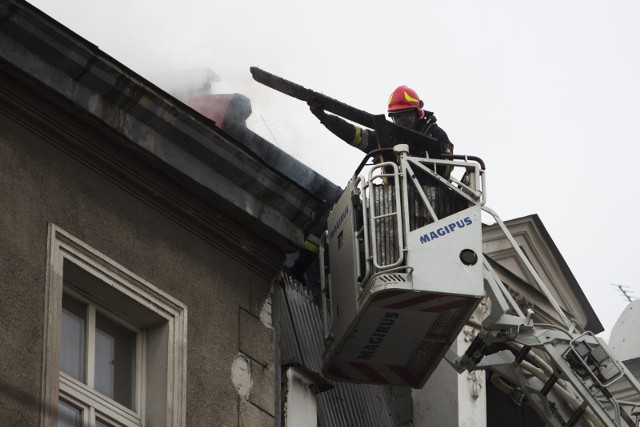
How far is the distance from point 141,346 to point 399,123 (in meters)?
4.47

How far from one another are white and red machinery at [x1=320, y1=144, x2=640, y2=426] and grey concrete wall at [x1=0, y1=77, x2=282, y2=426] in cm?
91

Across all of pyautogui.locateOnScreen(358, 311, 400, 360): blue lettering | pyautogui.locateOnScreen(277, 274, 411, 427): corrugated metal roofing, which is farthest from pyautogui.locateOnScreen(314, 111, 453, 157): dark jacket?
pyautogui.locateOnScreen(358, 311, 400, 360): blue lettering

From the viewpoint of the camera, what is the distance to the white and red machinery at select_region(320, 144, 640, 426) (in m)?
13.6

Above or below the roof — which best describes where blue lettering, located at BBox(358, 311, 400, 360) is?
below

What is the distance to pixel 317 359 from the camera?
49.0ft

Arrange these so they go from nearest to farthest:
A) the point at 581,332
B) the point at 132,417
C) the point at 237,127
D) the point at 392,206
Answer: the point at 132,417, the point at 392,206, the point at 581,332, the point at 237,127

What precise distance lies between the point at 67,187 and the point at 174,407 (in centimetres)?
165

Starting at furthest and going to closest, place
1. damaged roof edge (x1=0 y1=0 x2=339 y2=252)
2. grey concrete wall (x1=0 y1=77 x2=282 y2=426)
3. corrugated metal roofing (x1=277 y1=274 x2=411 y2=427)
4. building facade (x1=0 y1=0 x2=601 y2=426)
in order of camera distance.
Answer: corrugated metal roofing (x1=277 y1=274 x2=411 y2=427) < damaged roof edge (x1=0 y1=0 x2=339 y2=252) < building facade (x1=0 y1=0 x2=601 y2=426) < grey concrete wall (x1=0 y1=77 x2=282 y2=426)

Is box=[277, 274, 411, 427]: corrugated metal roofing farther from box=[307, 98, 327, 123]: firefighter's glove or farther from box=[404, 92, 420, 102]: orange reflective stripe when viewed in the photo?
box=[404, 92, 420, 102]: orange reflective stripe

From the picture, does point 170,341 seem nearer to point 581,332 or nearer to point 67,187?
point 67,187

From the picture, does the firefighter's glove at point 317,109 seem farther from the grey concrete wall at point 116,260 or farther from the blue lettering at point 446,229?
the grey concrete wall at point 116,260

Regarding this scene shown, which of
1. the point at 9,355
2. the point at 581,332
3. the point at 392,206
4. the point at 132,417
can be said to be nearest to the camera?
the point at 9,355

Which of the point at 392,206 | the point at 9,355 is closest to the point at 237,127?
the point at 392,206

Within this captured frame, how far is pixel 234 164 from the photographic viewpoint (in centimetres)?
1280
